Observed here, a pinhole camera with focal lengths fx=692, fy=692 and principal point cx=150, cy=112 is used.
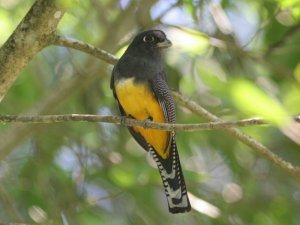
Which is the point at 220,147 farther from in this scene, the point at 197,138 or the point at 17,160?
the point at 17,160

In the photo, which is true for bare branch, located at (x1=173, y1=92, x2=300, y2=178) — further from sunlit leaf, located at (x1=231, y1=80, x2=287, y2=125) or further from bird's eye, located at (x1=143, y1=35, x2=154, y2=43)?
sunlit leaf, located at (x1=231, y1=80, x2=287, y2=125)

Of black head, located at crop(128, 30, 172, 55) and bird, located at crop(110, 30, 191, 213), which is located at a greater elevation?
black head, located at crop(128, 30, 172, 55)

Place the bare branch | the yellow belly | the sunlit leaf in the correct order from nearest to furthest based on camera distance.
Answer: the sunlit leaf → the bare branch → the yellow belly

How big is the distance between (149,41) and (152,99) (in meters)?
0.61

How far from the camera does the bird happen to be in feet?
16.8

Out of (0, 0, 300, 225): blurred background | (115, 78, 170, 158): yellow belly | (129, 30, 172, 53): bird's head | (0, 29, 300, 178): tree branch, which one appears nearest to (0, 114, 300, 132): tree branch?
(0, 29, 300, 178): tree branch

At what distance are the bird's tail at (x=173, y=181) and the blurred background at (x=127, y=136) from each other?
10.9 inches

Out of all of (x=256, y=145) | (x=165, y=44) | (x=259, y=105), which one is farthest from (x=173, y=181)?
(x=259, y=105)

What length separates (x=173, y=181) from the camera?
5.31m

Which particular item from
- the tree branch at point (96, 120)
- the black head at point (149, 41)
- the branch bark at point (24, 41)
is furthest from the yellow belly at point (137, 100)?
the branch bark at point (24, 41)

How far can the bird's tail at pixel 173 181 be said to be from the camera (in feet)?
17.0

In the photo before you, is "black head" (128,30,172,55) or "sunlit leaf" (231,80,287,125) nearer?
"sunlit leaf" (231,80,287,125)

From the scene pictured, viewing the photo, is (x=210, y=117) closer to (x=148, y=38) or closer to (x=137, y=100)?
(x=137, y=100)

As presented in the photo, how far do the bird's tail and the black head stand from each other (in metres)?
0.78
